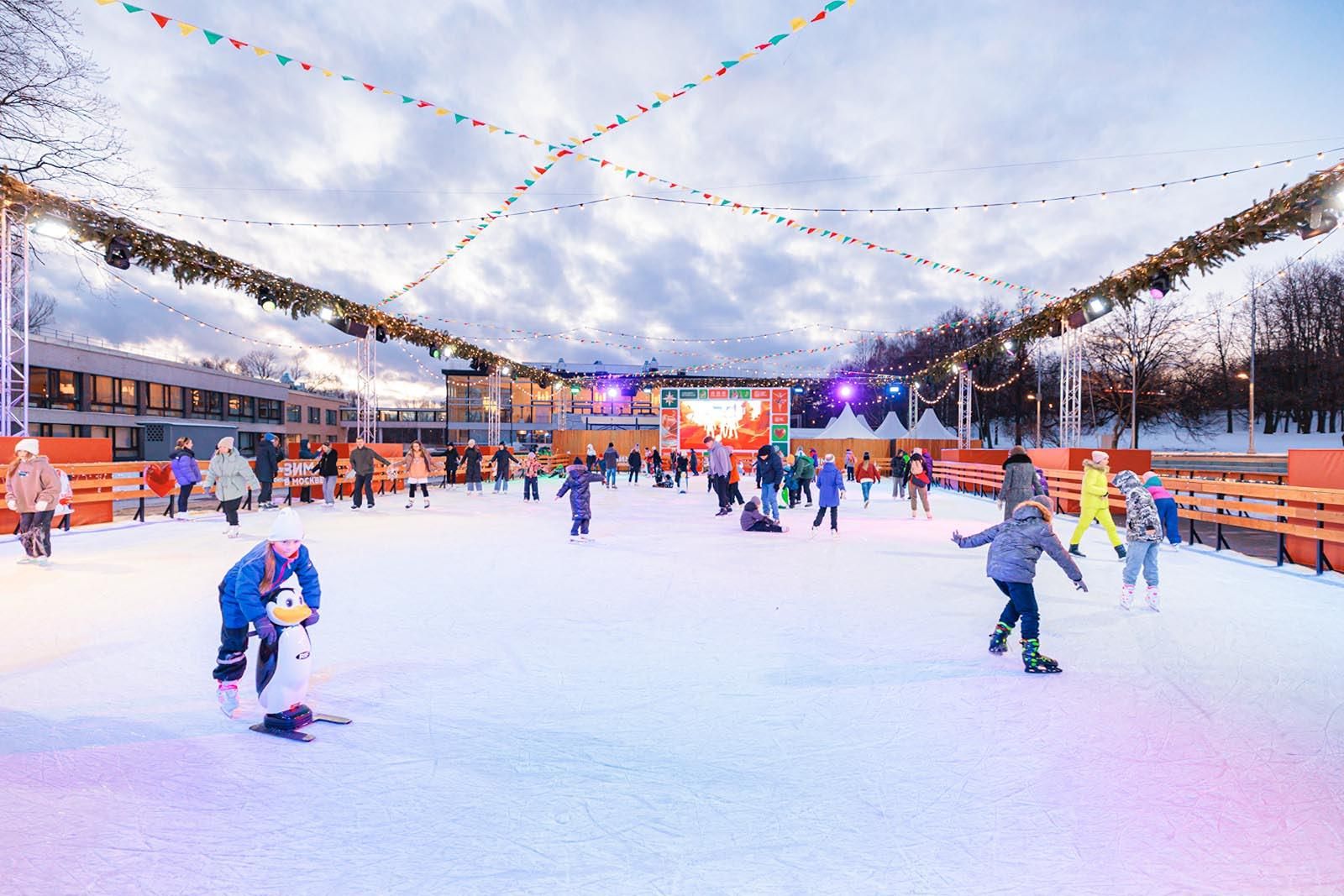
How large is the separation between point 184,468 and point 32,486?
4.60 metres

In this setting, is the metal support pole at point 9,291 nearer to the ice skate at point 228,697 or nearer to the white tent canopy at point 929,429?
the ice skate at point 228,697

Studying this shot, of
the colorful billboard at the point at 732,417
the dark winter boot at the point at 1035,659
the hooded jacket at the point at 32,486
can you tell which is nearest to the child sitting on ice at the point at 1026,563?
the dark winter boot at the point at 1035,659

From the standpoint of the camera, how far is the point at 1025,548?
4152 millimetres

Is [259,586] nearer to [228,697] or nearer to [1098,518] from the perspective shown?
[228,697]

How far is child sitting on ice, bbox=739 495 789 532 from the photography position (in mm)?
10672

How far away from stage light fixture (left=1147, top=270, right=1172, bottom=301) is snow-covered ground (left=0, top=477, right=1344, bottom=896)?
650cm

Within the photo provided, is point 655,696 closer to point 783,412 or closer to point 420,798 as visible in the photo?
point 420,798

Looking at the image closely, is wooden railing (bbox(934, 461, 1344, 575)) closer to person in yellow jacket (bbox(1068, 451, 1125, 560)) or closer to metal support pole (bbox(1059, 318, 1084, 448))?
metal support pole (bbox(1059, 318, 1084, 448))

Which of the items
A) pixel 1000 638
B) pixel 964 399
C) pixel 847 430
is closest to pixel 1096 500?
pixel 1000 638

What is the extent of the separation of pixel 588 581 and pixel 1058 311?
12.7 metres

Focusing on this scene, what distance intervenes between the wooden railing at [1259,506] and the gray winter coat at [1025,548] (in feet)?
17.6

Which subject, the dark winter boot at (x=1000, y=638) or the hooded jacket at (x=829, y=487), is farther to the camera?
the hooded jacket at (x=829, y=487)

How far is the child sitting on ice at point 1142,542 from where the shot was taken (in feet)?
18.7

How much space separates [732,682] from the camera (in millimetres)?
3826
